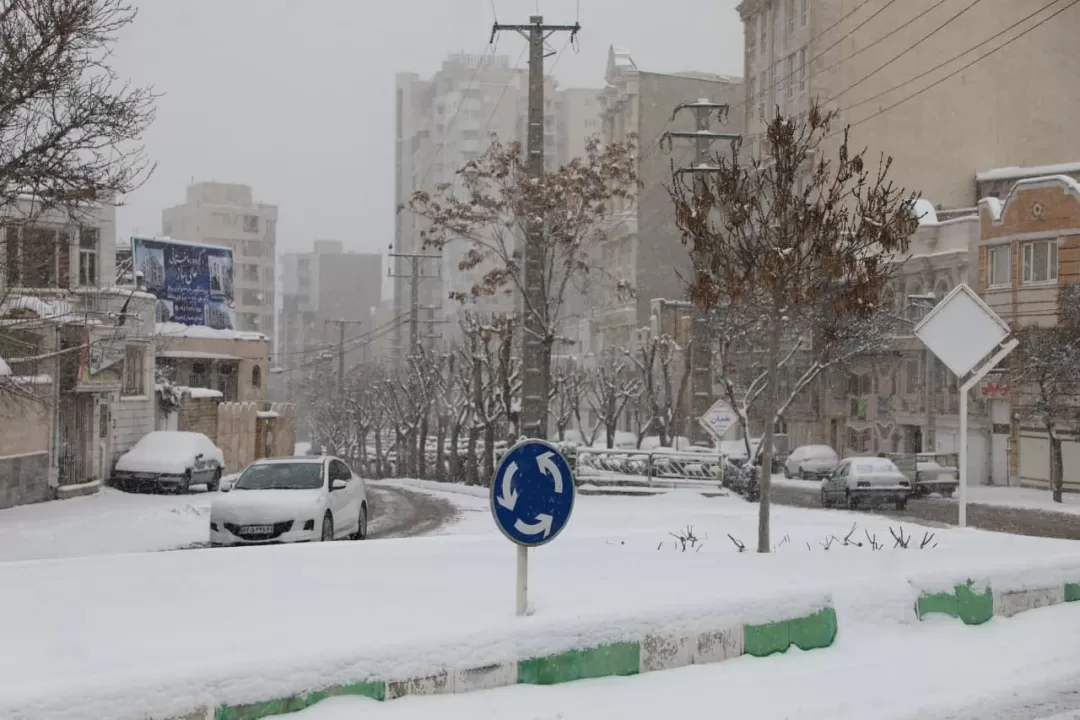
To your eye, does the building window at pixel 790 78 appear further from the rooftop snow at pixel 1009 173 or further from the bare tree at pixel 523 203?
the bare tree at pixel 523 203

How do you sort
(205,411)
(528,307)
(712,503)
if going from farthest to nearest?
(205,411) < (712,503) < (528,307)

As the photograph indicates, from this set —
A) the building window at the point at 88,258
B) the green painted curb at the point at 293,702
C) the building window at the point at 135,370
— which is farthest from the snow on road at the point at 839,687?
the building window at the point at 135,370

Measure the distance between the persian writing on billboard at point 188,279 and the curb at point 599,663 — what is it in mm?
45088

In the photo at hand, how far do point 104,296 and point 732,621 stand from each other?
28.4 meters

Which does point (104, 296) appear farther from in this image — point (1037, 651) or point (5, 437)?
point (1037, 651)

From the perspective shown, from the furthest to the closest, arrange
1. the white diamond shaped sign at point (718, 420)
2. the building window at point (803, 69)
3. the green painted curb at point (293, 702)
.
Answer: the building window at point (803, 69) < the white diamond shaped sign at point (718, 420) < the green painted curb at point (293, 702)

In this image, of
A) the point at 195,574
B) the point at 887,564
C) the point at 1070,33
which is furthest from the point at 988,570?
the point at 1070,33

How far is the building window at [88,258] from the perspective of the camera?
119 feet

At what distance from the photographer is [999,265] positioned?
1720 inches

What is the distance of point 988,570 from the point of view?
31.7 ft

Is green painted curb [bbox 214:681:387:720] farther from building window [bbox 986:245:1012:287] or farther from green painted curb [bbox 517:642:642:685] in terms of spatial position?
building window [bbox 986:245:1012:287]

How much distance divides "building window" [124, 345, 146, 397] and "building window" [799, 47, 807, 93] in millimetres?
34304

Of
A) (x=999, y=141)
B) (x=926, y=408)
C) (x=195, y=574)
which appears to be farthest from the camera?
(x=999, y=141)

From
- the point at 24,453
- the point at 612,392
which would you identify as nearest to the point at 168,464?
the point at 24,453
